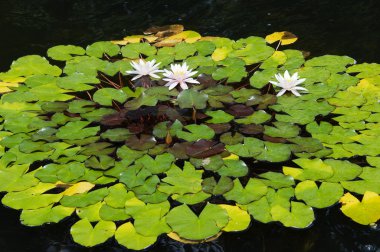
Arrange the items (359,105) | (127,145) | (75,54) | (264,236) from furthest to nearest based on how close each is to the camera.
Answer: (75,54) < (359,105) < (127,145) < (264,236)

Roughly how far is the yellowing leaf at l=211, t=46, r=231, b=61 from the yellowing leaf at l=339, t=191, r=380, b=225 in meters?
1.26

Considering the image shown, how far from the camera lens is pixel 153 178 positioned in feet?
7.32

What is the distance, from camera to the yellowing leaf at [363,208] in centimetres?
205

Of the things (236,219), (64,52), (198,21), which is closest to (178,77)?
(236,219)

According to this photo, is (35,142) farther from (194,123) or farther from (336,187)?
(336,187)

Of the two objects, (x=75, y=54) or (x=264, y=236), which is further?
(x=75, y=54)

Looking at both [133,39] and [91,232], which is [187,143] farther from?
[133,39]

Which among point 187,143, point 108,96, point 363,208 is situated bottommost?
point 363,208

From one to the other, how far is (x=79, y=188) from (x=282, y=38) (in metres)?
Result: 1.76

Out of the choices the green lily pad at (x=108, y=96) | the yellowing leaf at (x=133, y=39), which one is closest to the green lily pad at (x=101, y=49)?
the yellowing leaf at (x=133, y=39)

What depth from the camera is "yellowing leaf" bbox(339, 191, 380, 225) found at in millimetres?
2051

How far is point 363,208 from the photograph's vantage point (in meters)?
2.09

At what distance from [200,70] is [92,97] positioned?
2.00 feet

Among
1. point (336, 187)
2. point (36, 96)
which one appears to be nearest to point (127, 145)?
point (36, 96)
